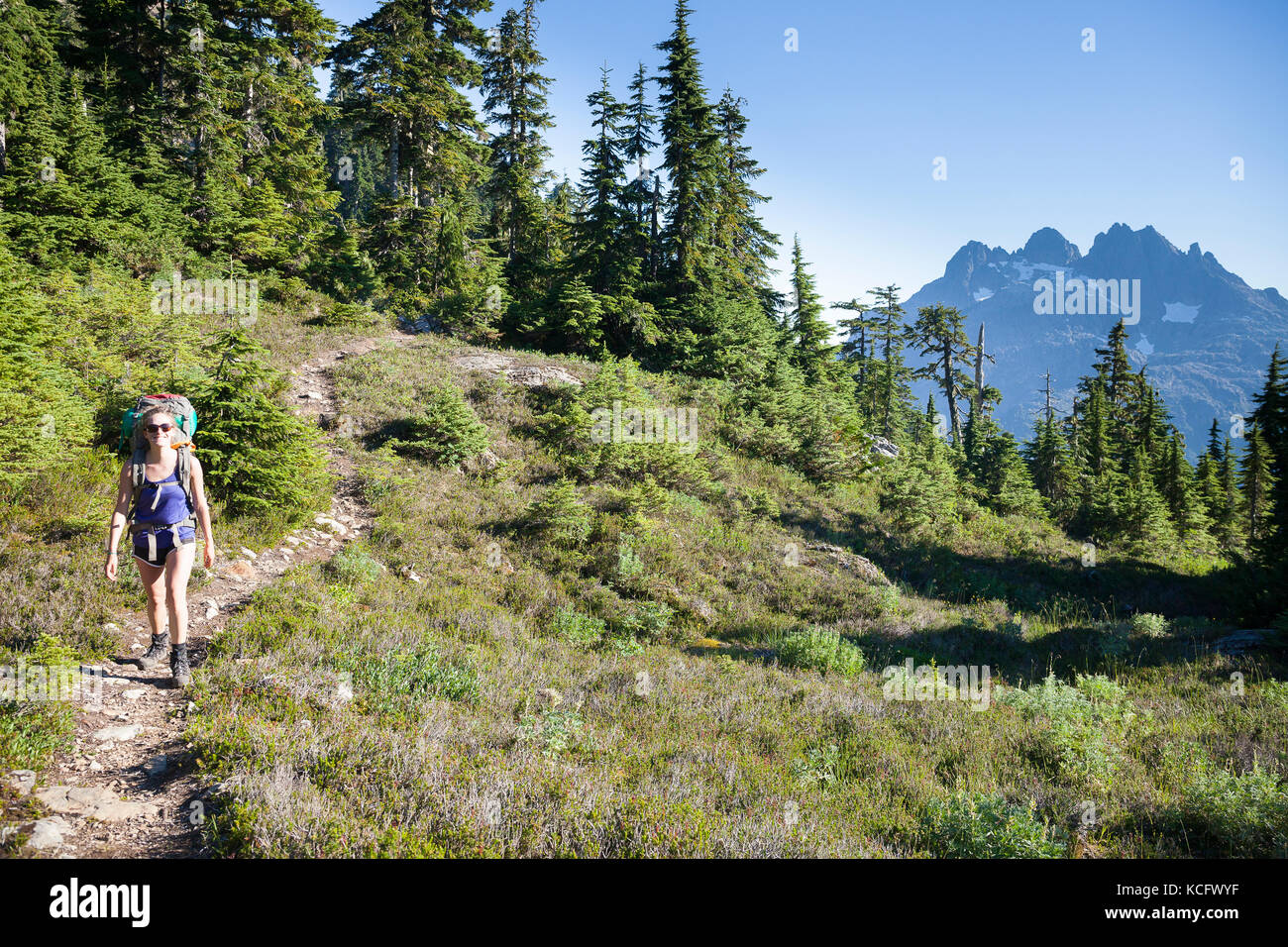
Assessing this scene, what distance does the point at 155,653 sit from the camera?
499 cm

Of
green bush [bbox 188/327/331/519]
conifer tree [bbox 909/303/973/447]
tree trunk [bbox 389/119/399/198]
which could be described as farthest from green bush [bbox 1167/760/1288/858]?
conifer tree [bbox 909/303/973/447]

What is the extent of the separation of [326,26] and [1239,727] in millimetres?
40741

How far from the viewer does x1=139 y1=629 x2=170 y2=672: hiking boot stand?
4938 mm

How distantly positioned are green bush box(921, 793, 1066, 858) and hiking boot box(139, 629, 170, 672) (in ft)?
23.1

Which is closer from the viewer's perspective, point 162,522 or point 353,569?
point 162,522

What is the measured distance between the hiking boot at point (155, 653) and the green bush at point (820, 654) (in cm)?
805

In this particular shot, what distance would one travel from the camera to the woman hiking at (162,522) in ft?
15.5

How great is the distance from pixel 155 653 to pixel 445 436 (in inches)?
344

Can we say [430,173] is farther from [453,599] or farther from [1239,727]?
[1239,727]

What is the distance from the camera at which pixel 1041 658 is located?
10305 millimetres


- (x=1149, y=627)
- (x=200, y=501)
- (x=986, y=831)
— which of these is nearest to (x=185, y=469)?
(x=200, y=501)

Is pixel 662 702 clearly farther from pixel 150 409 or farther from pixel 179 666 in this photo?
pixel 150 409

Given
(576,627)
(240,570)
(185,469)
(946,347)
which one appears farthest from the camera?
(946,347)
